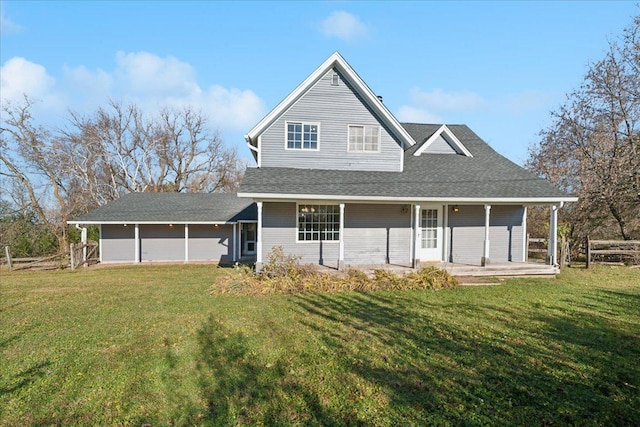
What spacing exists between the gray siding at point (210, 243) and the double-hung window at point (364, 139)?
9035 mm

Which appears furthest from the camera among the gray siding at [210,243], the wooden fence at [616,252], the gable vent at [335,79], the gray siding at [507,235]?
the gray siding at [210,243]

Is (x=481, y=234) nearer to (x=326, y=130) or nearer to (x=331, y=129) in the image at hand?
(x=331, y=129)

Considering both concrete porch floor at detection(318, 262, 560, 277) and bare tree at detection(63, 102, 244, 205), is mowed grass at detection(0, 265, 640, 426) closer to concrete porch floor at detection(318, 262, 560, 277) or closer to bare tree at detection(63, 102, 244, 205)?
concrete porch floor at detection(318, 262, 560, 277)

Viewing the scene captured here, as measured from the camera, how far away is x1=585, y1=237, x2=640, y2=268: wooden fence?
13.9 m

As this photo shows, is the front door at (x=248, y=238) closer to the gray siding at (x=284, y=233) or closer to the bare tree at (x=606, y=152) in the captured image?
the gray siding at (x=284, y=233)

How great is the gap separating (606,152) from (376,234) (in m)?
14.4

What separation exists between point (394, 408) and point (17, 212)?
3062 centimetres

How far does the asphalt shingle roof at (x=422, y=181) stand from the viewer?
37.2 feet

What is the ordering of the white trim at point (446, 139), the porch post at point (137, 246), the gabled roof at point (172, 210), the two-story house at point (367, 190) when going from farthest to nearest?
the porch post at point (137, 246) < the gabled roof at point (172, 210) < the white trim at point (446, 139) < the two-story house at point (367, 190)

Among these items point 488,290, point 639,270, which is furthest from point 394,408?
point 639,270

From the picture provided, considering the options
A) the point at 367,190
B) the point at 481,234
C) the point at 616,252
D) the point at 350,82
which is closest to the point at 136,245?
the point at 367,190

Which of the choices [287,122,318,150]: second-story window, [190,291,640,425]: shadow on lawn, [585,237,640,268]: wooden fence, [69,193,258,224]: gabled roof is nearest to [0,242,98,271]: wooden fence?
[69,193,258,224]: gabled roof

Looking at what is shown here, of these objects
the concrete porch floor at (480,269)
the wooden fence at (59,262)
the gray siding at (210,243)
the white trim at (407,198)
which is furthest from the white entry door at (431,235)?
the wooden fence at (59,262)

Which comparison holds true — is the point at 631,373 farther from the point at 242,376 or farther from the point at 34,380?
the point at 34,380
